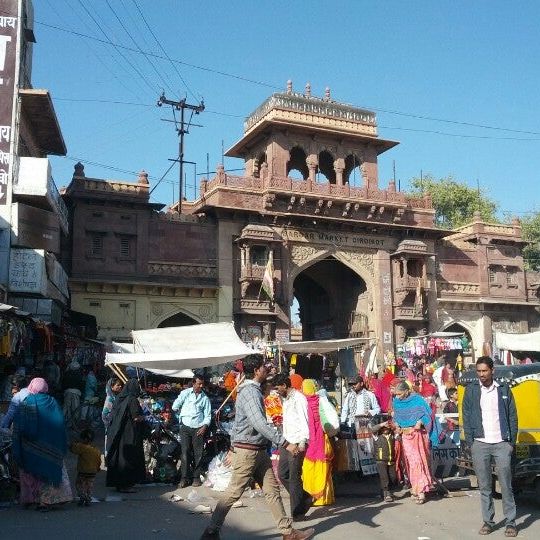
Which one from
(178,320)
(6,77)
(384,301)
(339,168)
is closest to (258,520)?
(6,77)

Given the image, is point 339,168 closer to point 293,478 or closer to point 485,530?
point 293,478

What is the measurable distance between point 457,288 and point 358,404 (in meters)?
18.8

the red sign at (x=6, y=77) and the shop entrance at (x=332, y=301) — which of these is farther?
the shop entrance at (x=332, y=301)

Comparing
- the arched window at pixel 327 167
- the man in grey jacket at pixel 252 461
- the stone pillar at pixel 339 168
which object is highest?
the arched window at pixel 327 167

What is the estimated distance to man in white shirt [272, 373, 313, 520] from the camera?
6.37m

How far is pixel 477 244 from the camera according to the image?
27.8m

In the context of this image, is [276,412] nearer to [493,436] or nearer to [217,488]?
[217,488]

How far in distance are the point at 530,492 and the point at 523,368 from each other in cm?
144

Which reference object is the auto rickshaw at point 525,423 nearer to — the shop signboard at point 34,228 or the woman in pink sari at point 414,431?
the woman in pink sari at point 414,431

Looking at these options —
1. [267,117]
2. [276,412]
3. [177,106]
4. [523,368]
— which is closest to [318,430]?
[276,412]

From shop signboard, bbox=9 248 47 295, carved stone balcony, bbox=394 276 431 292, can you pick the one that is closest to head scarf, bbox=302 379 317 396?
shop signboard, bbox=9 248 47 295

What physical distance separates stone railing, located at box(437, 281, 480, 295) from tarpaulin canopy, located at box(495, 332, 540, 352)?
933cm

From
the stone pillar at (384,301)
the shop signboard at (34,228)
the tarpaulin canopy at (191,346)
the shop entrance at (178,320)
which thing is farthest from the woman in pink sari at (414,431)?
the stone pillar at (384,301)

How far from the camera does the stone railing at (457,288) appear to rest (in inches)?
1046
